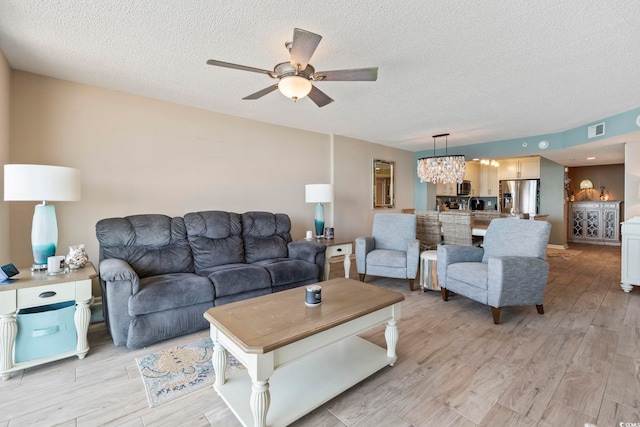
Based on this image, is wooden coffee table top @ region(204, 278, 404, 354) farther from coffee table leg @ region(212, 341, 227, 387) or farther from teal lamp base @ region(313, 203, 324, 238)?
teal lamp base @ region(313, 203, 324, 238)

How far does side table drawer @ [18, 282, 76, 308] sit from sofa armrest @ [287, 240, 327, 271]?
2.11 meters

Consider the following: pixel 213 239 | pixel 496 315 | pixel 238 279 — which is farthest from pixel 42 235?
pixel 496 315

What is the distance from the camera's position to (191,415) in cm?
161

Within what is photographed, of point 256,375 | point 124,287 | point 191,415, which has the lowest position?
point 191,415

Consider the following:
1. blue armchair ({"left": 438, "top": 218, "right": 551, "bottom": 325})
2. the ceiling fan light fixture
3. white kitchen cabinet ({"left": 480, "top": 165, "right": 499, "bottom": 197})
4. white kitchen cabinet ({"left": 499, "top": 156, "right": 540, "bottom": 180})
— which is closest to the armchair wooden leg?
blue armchair ({"left": 438, "top": 218, "right": 551, "bottom": 325})

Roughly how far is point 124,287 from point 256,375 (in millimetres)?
1528

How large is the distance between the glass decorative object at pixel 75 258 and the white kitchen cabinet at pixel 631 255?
19.5 ft

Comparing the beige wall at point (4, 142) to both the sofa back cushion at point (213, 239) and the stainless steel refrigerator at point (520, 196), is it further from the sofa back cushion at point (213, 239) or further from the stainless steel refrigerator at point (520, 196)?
the stainless steel refrigerator at point (520, 196)

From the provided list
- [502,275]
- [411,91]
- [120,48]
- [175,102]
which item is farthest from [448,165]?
[120,48]

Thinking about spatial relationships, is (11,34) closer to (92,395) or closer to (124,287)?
(124,287)

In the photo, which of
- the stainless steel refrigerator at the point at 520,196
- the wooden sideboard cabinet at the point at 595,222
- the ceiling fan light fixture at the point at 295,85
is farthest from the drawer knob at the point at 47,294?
the wooden sideboard cabinet at the point at 595,222

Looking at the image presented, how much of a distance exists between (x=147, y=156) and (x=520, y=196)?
8.27m

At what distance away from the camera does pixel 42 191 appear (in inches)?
82.6

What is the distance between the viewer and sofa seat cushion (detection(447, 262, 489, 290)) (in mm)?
2915
